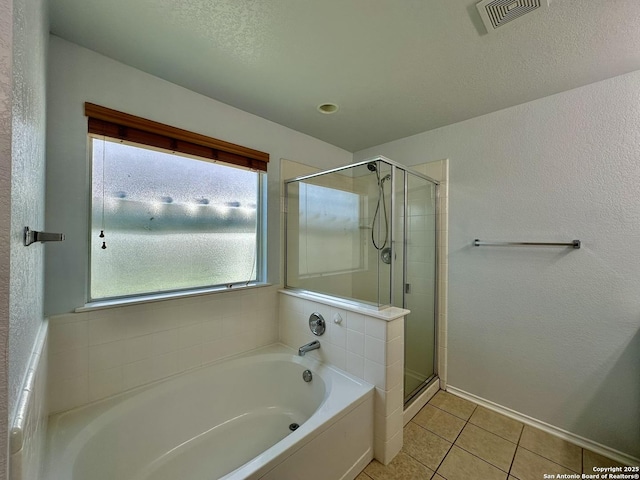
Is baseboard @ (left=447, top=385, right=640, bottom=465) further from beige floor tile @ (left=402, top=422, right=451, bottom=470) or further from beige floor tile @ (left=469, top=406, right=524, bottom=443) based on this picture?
beige floor tile @ (left=402, top=422, right=451, bottom=470)

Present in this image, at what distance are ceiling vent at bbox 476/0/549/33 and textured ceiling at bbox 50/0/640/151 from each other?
4 centimetres

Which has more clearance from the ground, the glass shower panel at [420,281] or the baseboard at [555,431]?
the glass shower panel at [420,281]

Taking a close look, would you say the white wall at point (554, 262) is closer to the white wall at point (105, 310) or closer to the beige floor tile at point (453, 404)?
the beige floor tile at point (453, 404)

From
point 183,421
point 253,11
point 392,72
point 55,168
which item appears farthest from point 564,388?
point 55,168

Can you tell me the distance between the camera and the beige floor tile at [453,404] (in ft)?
6.54

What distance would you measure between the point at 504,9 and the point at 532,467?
2.42 meters

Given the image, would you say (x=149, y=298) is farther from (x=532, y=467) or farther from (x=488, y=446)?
(x=532, y=467)

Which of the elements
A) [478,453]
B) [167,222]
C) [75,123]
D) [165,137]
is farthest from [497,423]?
[75,123]

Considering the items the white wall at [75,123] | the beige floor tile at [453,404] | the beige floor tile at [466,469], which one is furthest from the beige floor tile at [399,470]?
the white wall at [75,123]

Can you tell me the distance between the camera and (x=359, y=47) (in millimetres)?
1380

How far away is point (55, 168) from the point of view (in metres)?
1.34

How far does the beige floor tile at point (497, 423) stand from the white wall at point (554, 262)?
0.10m


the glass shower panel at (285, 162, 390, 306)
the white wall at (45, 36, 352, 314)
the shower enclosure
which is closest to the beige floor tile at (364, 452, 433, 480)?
the shower enclosure

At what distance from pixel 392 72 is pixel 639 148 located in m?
1.52
